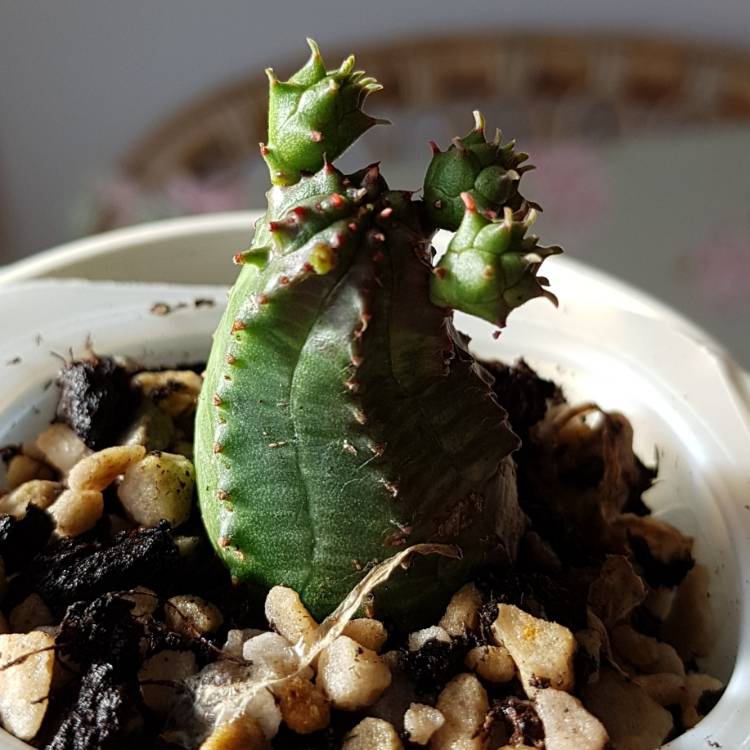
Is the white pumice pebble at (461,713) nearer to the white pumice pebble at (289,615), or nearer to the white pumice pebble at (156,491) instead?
the white pumice pebble at (289,615)

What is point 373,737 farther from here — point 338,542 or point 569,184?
point 569,184

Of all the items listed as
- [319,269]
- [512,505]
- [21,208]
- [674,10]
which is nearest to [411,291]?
[319,269]

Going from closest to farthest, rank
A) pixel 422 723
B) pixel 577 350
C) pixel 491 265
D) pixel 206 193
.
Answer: pixel 491 265
pixel 422 723
pixel 577 350
pixel 206 193

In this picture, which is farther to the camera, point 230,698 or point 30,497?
point 30,497

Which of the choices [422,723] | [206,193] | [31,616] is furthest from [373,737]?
[206,193]

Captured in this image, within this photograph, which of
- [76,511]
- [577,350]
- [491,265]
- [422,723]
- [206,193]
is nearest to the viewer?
[491,265]

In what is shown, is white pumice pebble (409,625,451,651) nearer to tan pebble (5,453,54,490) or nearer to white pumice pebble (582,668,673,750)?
white pumice pebble (582,668,673,750)
